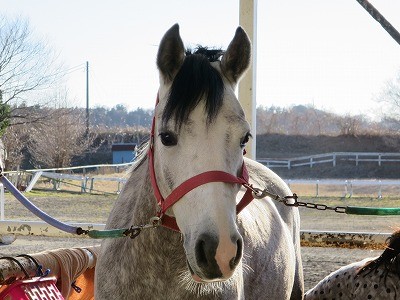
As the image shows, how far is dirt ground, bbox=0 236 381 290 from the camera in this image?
6.40m

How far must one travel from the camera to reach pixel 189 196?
2.09 meters

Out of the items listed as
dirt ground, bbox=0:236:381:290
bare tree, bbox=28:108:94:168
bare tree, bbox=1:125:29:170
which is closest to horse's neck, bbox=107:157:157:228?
dirt ground, bbox=0:236:381:290

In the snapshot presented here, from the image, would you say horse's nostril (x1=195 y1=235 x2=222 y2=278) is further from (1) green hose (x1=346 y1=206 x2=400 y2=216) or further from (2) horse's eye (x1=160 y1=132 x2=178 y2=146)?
(1) green hose (x1=346 y1=206 x2=400 y2=216)

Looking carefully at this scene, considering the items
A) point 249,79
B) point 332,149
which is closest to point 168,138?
point 249,79

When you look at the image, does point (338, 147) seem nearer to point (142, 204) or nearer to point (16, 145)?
point (16, 145)

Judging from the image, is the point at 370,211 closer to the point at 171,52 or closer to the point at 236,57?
the point at 236,57

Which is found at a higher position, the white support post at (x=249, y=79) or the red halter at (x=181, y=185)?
the white support post at (x=249, y=79)

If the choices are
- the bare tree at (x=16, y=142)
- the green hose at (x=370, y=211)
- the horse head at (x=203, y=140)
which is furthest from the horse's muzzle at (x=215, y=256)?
the bare tree at (x=16, y=142)

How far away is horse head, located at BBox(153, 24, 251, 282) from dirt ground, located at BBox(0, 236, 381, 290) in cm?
372

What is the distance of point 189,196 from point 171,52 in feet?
1.75

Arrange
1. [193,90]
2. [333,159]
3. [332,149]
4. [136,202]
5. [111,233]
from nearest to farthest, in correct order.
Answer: [193,90], [111,233], [136,202], [333,159], [332,149]

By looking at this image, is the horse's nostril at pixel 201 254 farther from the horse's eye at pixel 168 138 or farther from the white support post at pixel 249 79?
the white support post at pixel 249 79

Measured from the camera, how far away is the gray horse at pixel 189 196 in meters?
2.01

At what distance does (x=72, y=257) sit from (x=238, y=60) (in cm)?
174
